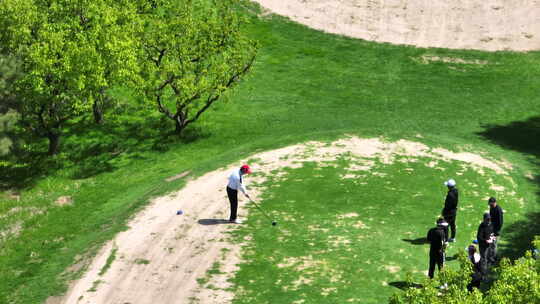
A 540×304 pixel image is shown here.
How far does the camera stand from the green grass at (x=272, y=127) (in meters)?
31.1

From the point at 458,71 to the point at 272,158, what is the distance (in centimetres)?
2703

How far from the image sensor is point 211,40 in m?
45.0

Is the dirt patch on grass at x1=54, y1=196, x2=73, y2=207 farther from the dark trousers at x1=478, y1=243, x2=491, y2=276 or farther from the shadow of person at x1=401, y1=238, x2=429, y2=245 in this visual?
the dark trousers at x1=478, y1=243, x2=491, y2=276

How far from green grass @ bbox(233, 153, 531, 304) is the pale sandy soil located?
80 cm

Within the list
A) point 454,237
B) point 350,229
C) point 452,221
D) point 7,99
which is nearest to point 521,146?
point 454,237

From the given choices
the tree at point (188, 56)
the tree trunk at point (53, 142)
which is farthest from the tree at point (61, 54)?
the tree at point (188, 56)

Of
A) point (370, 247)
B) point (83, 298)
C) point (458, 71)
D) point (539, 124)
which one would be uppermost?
point (458, 71)

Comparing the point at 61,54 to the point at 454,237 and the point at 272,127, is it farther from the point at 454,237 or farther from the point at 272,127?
the point at 454,237

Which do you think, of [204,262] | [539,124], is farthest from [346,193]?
[539,124]

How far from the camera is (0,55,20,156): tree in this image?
127ft

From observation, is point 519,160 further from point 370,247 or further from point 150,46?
point 150,46

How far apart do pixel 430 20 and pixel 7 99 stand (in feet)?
147

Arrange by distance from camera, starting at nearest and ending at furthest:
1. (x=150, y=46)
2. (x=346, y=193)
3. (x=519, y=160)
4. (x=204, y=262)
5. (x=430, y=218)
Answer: (x=204, y=262) → (x=430, y=218) → (x=346, y=193) → (x=519, y=160) → (x=150, y=46)

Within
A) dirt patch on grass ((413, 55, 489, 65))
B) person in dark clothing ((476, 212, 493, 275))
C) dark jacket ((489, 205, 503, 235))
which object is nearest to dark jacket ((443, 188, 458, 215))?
dark jacket ((489, 205, 503, 235))
